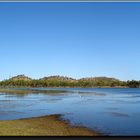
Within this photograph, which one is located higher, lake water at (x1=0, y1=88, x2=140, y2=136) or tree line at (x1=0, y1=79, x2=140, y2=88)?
tree line at (x1=0, y1=79, x2=140, y2=88)

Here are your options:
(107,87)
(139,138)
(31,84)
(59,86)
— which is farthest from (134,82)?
(139,138)

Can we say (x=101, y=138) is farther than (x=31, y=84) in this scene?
No

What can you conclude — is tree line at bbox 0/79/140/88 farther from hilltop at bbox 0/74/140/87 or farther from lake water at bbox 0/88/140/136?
lake water at bbox 0/88/140/136

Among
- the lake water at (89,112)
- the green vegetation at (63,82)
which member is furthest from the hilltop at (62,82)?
the lake water at (89,112)

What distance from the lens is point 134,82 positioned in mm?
53438

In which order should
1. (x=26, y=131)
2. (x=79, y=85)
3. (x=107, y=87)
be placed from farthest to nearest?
(x=107, y=87)
(x=79, y=85)
(x=26, y=131)

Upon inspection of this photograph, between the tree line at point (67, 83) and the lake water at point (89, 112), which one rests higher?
the tree line at point (67, 83)

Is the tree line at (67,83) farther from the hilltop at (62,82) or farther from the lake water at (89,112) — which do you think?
the lake water at (89,112)

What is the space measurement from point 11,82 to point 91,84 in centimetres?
1466

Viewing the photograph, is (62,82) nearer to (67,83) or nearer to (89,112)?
(67,83)

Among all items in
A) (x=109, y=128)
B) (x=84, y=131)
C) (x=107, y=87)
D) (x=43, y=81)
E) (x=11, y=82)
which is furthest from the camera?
(x=107, y=87)

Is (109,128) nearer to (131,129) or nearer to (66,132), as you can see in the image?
(131,129)

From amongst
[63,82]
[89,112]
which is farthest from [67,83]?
[89,112]

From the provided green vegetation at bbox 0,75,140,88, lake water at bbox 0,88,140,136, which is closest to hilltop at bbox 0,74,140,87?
green vegetation at bbox 0,75,140,88
